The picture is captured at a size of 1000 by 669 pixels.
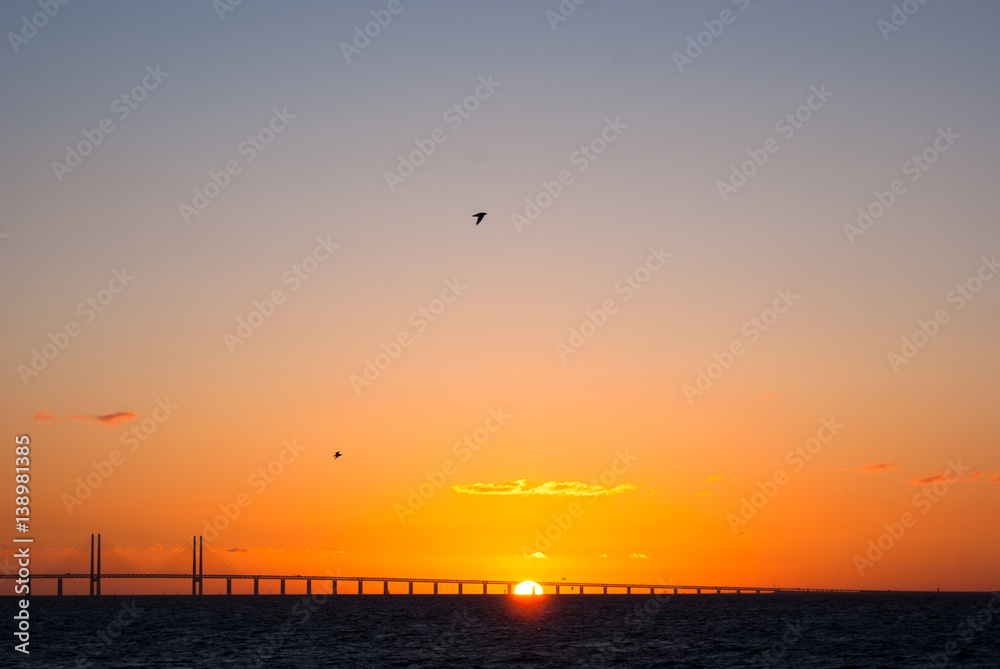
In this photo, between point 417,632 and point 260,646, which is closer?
point 260,646

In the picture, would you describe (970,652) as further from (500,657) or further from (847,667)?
(500,657)

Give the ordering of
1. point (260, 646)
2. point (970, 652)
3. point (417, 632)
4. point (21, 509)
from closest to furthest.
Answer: point (21, 509)
point (970, 652)
point (260, 646)
point (417, 632)

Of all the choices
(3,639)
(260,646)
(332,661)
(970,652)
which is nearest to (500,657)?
(332,661)

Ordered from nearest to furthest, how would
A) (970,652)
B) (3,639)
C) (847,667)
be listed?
1. (847,667)
2. (970,652)
3. (3,639)

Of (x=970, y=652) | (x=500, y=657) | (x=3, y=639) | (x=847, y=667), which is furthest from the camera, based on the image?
(x=3, y=639)

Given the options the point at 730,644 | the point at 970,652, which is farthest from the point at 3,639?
the point at 970,652

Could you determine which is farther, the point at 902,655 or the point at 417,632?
the point at 417,632

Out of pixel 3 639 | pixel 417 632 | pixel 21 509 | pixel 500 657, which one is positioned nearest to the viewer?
pixel 21 509

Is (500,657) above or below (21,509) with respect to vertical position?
below

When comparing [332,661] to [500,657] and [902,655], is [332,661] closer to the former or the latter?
[500,657]
